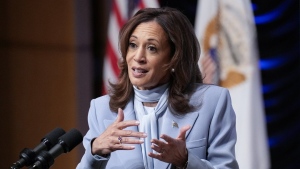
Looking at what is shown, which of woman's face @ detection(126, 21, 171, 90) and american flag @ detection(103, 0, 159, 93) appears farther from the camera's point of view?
american flag @ detection(103, 0, 159, 93)

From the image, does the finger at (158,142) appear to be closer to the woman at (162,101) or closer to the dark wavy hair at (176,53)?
the woman at (162,101)

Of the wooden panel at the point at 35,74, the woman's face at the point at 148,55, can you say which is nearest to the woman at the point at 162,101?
the woman's face at the point at 148,55

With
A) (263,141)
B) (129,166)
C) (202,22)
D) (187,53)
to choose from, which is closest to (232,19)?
(202,22)

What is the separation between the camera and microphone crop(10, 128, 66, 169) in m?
1.71

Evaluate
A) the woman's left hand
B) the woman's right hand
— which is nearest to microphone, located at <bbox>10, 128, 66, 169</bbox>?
the woman's right hand

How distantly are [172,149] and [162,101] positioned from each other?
30 cm

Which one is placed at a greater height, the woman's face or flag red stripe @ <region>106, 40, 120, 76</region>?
the woman's face

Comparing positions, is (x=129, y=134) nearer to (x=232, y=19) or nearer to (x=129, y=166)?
(x=129, y=166)

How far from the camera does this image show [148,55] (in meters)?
2.02

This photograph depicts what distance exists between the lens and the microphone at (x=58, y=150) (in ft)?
5.61

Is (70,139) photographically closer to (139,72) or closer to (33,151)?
(33,151)

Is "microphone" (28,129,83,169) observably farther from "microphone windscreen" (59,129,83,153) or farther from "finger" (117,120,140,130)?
"finger" (117,120,140,130)

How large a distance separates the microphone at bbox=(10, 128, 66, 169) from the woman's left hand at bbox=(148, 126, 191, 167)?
0.94 feet

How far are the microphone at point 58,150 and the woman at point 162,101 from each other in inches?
3.9
